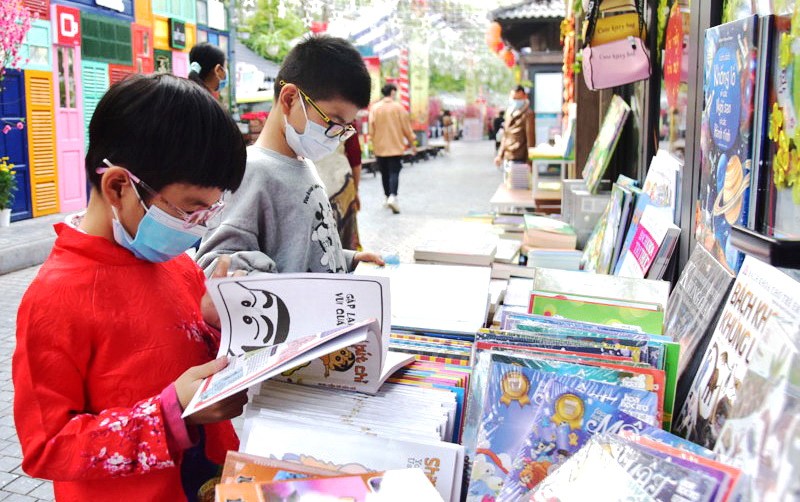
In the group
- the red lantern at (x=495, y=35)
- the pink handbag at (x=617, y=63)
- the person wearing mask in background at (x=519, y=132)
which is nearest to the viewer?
the pink handbag at (x=617, y=63)

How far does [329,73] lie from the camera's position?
204 cm

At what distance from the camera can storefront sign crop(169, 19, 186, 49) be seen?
12950mm

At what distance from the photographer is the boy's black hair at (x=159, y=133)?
127 centimetres

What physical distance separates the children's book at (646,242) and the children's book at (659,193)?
22 millimetres

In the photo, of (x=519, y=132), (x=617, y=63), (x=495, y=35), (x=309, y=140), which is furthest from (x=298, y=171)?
(x=495, y=35)

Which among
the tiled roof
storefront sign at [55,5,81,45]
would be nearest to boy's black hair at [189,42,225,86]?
storefront sign at [55,5,81,45]

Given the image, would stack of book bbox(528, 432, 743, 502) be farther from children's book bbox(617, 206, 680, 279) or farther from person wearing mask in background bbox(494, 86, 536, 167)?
person wearing mask in background bbox(494, 86, 536, 167)

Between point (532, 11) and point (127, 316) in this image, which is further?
point (532, 11)

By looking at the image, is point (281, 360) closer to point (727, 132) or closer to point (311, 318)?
point (311, 318)

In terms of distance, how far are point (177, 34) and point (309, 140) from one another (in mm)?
12182

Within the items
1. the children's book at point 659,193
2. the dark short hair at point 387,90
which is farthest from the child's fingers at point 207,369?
the dark short hair at point 387,90

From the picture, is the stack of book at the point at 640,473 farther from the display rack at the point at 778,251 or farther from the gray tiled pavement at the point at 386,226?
the gray tiled pavement at the point at 386,226

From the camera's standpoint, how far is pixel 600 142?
3.67 meters

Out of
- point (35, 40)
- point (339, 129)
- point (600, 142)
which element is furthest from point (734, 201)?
point (35, 40)
